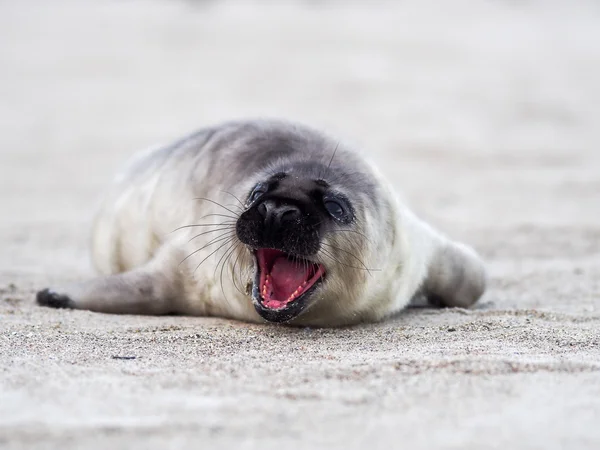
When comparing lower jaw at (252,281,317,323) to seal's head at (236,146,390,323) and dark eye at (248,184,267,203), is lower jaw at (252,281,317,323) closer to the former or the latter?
seal's head at (236,146,390,323)

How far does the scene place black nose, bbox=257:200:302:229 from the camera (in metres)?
3.80

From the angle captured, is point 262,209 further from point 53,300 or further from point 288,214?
point 53,300

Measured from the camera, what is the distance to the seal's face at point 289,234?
3.82 metres

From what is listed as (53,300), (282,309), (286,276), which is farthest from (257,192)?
(53,300)

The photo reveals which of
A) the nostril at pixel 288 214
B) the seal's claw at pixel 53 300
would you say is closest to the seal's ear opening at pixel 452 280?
the nostril at pixel 288 214

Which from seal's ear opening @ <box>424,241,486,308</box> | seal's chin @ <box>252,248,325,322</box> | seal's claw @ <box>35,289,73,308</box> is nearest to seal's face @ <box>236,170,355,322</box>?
seal's chin @ <box>252,248,325,322</box>

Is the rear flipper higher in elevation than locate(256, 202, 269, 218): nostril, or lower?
lower

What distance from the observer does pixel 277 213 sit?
12.5 feet

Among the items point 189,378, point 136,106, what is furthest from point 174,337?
point 136,106

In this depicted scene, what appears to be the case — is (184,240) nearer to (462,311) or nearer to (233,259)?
(233,259)

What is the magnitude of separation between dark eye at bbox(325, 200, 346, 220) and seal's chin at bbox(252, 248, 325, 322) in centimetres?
22

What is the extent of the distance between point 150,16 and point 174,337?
1739 centimetres

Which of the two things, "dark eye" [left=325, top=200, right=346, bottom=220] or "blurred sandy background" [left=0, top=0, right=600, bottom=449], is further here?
"dark eye" [left=325, top=200, right=346, bottom=220]

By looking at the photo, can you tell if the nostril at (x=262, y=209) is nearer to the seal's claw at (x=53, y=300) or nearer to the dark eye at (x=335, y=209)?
the dark eye at (x=335, y=209)
